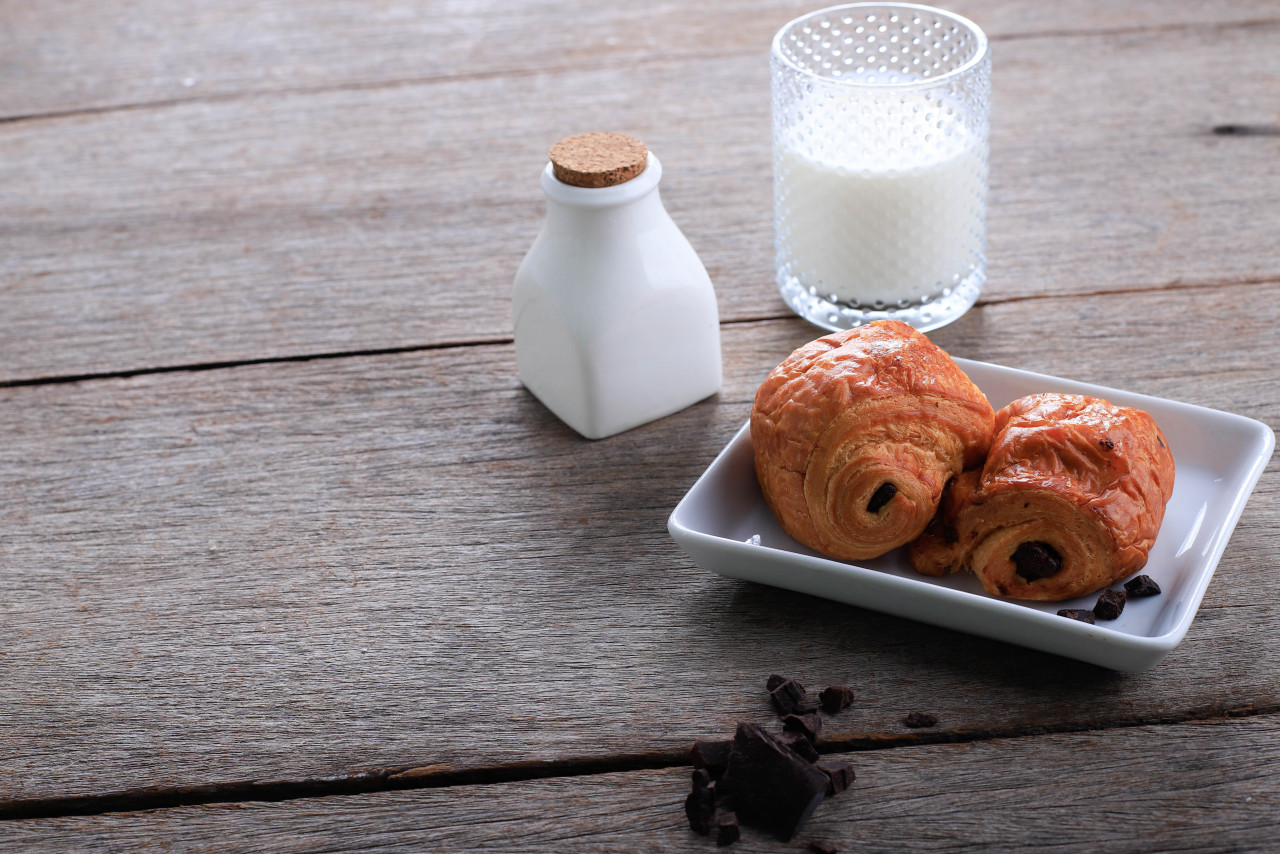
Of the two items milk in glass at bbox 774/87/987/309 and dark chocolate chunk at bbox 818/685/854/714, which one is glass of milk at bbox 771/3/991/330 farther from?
dark chocolate chunk at bbox 818/685/854/714

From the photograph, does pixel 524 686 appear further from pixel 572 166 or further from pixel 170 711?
pixel 572 166

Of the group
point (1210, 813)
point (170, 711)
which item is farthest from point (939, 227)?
point (170, 711)

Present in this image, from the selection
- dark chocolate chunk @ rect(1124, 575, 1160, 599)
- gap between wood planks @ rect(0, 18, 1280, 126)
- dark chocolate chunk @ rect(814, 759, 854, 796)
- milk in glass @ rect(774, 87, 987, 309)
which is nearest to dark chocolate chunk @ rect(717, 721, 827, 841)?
dark chocolate chunk @ rect(814, 759, 854, 796)

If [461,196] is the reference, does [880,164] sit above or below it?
above

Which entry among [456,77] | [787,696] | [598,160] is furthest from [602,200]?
[456,77]

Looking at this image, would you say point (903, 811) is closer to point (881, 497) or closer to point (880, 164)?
point (881, 497)

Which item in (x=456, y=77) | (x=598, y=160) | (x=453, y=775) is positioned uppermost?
(x=598, y=160)

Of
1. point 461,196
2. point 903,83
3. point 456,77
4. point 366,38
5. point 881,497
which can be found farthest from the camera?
point 366,38
